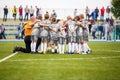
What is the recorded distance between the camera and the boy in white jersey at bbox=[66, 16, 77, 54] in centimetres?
2120

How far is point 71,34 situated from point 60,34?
0.58 meters

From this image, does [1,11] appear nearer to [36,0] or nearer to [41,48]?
[36,0]

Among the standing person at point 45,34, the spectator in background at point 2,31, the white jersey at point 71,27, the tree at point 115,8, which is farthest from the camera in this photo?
the tree at point 115,8

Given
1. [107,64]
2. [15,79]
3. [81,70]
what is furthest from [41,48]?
[15,79]

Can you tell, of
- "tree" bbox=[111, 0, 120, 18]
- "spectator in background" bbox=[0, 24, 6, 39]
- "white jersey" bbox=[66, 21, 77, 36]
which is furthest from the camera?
"tree" bbox=[111, 0, 120, 18]

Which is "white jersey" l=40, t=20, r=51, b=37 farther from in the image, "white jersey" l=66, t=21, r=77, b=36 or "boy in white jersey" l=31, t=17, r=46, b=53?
"white jersey" l=66, t=21, r=77, b=36

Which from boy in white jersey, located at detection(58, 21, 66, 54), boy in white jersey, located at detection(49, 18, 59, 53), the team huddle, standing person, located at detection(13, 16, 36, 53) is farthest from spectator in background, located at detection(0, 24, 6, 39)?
boy in white jersey, located at detection(58, 21, 66, 54)

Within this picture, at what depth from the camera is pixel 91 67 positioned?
1434cm

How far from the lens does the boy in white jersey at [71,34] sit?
69.6 feet

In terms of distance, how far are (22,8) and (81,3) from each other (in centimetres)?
911

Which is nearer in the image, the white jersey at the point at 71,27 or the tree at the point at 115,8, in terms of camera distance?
the white jersey at the point at 71,27

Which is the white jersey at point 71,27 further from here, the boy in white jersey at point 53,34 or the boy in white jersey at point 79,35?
the boy in white jersey at point 53,34

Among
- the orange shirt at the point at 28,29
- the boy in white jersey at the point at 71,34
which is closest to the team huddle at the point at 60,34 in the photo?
the boy in white jersey at the point at 71,34

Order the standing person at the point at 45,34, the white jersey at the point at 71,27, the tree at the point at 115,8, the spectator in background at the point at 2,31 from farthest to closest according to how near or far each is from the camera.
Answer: the tree at the point at 115,8, the spectator in background at the point at 2,31, the white jersey at the point at 71,27, the standing person at the point at 45,34
